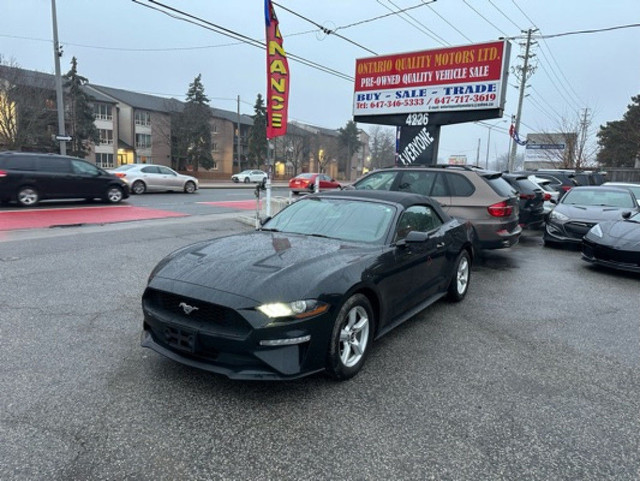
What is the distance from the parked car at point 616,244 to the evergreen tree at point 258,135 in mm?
56728

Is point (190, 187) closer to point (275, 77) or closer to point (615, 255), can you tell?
point (275, 77)

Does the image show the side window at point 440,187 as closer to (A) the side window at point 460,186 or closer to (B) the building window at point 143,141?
(A) the side window at point 460,186

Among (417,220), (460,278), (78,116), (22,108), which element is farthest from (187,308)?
(78,116)

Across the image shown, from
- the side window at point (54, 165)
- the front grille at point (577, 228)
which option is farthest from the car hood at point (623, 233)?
the side window at point (54, 165)

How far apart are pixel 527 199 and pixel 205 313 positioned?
9.42 metres

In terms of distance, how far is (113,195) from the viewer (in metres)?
14.7

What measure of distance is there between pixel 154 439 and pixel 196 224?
9.28 m

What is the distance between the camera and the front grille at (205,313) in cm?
283

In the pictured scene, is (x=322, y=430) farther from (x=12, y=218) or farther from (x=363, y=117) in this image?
(x=363, y=117)

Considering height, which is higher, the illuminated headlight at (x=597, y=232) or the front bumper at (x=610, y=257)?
the illuminated headlight at (x=597, y=232)

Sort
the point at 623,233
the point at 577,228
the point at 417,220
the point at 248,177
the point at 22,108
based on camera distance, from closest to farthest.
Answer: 1. the point at 417,220
2. the point at 623,233
3. the point at 577,228
4. the point at 22,108
5. the point at 248,177

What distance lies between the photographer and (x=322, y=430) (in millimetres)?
2695

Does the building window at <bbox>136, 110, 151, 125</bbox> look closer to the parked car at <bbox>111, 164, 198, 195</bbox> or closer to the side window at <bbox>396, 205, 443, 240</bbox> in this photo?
the parked car at <bbox>111, 164, 198, 195</bbox>

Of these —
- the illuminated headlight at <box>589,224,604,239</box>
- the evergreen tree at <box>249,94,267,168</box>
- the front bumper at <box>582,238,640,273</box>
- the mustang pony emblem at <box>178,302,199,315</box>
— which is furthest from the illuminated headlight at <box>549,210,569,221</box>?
the evergreen tree at <box>249,94,267,168</box>
